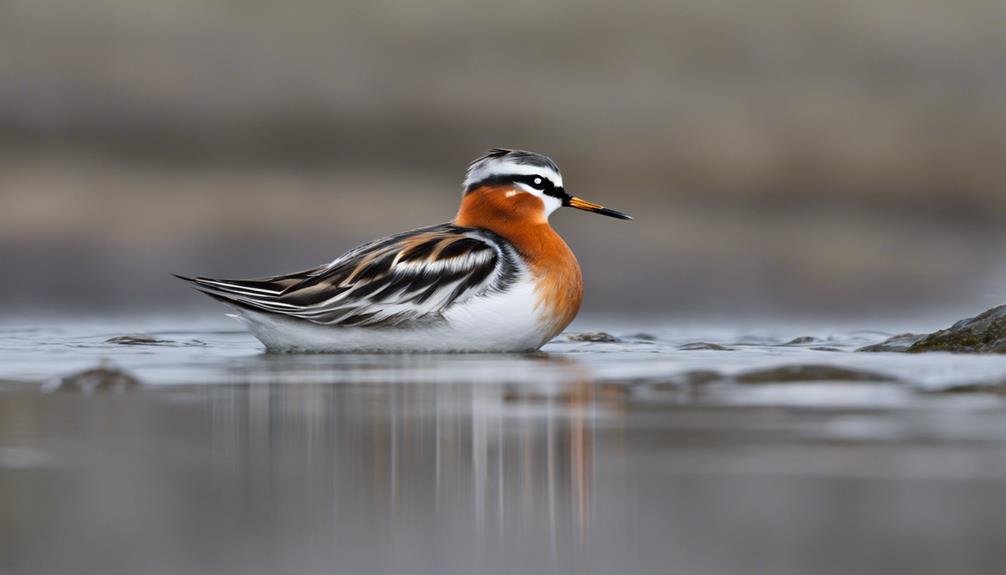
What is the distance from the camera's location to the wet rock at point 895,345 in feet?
29.3

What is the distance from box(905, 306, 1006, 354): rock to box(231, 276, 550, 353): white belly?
2.27m

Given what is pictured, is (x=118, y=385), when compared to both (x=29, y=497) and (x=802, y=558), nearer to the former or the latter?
(x=29, y=497)

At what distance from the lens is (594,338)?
10.3 m

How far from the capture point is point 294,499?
3441 millimetres

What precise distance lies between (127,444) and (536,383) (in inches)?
92.3

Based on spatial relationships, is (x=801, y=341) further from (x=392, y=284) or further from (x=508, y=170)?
(x=392, y=284)

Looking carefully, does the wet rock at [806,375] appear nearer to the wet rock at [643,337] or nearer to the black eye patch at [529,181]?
the wet rock at [643,337]

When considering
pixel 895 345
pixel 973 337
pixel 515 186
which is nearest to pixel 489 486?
pixel 973 337

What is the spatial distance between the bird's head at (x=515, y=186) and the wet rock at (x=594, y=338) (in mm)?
863

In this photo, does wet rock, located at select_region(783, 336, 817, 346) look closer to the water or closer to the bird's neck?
the bird's neck

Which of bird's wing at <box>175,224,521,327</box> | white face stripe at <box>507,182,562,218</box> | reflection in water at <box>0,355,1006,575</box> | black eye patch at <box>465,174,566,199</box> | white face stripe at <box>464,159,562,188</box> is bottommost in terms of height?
reflection in water at <box>0,355,1006,575</box>

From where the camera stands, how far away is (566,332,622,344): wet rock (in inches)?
398

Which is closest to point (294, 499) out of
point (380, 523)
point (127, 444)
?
point (380, 523)

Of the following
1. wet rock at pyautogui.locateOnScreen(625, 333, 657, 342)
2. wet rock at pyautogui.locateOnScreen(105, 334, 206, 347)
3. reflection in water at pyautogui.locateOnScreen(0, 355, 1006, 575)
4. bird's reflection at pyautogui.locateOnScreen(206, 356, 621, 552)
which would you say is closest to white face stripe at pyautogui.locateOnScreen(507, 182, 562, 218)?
wet rock at pyautogui.locateOnScreen(625, 333, 657, 342)
